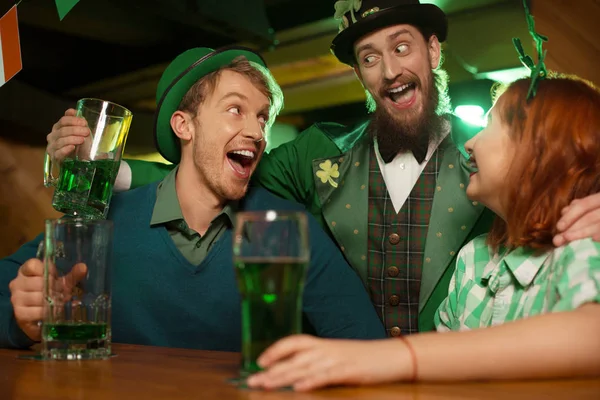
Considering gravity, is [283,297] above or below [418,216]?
below

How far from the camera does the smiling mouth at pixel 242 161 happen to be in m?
1.71

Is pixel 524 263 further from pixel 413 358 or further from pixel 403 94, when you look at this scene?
pixel 403 94

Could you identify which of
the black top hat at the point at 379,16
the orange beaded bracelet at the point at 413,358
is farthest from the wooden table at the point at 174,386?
the black top hat at the point at 379,16

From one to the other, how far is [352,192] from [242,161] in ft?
1.25

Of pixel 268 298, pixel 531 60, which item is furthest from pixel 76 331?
pixel 531 60

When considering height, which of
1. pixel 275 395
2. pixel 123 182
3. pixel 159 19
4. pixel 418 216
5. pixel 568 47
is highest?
pixel 159 19

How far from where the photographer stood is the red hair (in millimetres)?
1159

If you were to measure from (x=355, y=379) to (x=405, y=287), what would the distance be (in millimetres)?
1142

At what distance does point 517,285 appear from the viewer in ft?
3.97

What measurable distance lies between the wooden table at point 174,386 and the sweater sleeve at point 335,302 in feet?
1.78

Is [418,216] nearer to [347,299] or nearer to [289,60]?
[347,299]

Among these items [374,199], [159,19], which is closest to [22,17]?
[159,19]

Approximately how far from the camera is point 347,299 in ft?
5.25

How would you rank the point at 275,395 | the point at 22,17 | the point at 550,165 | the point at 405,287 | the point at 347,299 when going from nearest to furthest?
the point at 275,395 → the point at 550,165 → the point at 347,299 → the point at 405,287 → the point at 22,17
